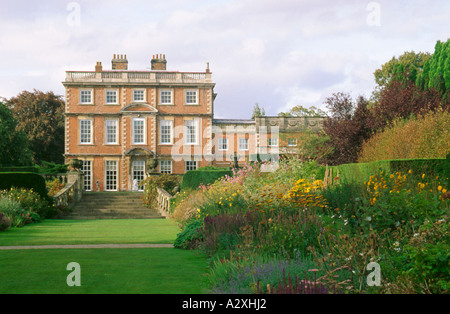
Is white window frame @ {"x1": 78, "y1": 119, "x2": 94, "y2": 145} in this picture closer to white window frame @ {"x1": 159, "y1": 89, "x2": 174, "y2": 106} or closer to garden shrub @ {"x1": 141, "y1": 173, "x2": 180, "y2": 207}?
white window frame @ {"x1": 159, "y1": 89, "x2": 174, "y2": 106}

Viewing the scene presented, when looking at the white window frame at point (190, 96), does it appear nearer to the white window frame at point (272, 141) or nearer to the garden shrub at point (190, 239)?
the white window frame at point (272, 141)

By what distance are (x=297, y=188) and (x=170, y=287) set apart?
4.95 meters

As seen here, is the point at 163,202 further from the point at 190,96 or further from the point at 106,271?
the point at 190,96

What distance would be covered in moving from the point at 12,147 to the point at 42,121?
25.9 feet

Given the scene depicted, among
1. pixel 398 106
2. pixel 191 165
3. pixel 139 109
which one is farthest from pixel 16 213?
pixel 191 165

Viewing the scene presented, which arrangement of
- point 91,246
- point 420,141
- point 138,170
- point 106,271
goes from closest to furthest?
point 106,271
point 91,246
point 420,141
point 138,170

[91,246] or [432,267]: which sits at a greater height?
[432,267]

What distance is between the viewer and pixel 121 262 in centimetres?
788

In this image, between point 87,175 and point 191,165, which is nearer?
point 87,175

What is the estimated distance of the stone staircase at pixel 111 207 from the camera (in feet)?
72.7

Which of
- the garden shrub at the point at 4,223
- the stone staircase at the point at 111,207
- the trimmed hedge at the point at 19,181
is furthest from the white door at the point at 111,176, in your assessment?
the garden shrub at the point at 4,223

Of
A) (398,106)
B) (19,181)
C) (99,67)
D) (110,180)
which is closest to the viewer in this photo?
(19,181)

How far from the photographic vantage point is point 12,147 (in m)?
36.0

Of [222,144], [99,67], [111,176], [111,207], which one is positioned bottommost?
[111,207]
